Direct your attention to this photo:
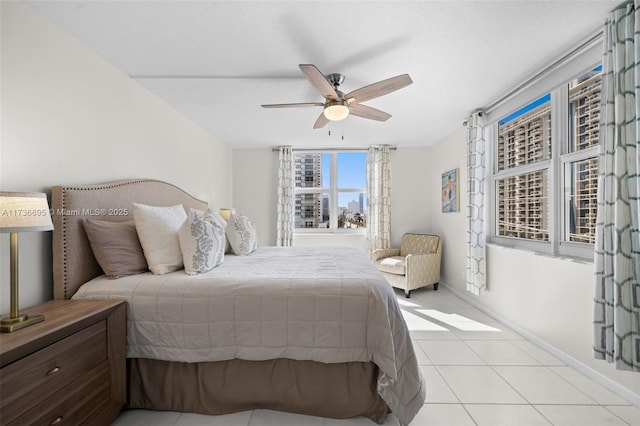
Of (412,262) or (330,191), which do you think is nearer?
(412,262)

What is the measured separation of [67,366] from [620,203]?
9.72 feet

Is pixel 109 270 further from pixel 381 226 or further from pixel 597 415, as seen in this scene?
pixel 381 226

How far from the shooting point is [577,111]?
224 cm

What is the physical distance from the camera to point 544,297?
93.2 inches

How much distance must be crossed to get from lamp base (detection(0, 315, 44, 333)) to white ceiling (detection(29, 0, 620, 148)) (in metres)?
1.72

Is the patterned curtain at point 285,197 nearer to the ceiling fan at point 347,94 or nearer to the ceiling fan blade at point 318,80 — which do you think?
the ceiling fan at point 347,94

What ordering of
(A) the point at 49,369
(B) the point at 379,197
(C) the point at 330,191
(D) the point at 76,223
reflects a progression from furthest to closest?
1. (C) the point at 330,191
2. (B) the point at 379,197
3. (D) the point at 76,223
4. (A) the point at 49,369

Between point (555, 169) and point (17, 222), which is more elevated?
point (555, 169)

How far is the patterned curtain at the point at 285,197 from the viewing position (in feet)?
15.9

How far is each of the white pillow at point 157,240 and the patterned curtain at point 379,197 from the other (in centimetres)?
342

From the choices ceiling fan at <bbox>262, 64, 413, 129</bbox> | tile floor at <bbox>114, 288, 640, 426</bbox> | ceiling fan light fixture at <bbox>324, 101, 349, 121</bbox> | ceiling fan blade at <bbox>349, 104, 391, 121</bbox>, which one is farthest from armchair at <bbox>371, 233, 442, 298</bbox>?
ceiling fan light fixture at <bbox>324, 101, 349, 121</bbox>

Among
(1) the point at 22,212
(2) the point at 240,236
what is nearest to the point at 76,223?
(1) the point at 22,212

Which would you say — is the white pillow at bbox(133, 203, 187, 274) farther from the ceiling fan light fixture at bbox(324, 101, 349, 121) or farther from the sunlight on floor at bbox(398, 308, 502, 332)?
the sunlight on floor at bbox(398, 308, 502, 332)

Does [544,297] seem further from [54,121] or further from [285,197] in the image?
[54,121]
